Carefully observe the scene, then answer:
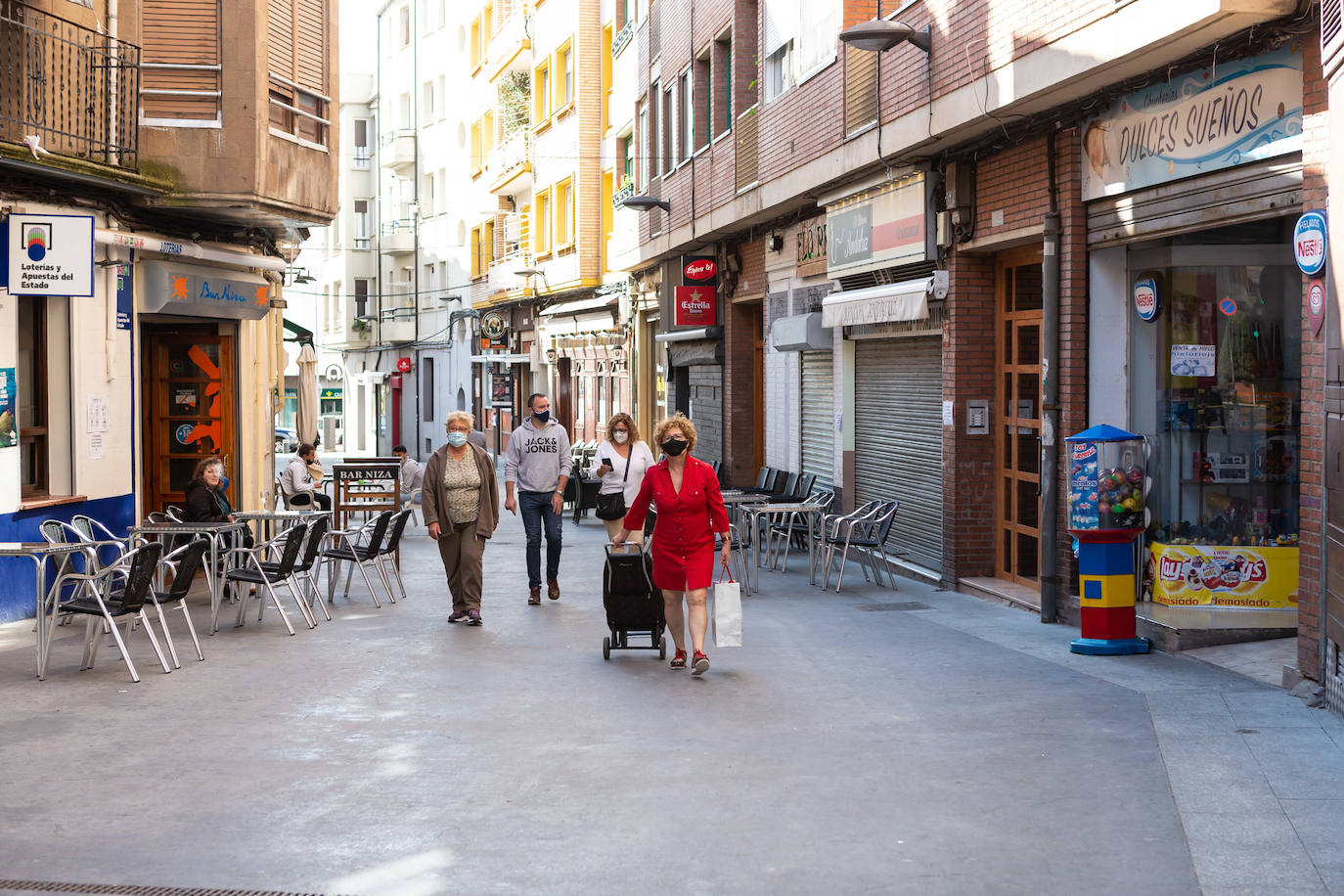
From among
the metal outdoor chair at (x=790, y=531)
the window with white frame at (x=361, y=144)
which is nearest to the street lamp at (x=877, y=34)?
the metal outdoor chair at (x=790, y=531)

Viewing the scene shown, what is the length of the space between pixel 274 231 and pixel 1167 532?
11.5 meters

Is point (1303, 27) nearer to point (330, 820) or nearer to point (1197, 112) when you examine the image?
point (1197, 112)

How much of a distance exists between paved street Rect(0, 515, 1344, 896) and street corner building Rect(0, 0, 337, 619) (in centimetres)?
279

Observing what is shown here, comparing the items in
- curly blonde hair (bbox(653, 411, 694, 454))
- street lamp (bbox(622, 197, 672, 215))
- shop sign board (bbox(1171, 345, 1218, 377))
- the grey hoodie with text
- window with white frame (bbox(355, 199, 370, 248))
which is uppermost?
window with white frame (bbox(355, 199, 370, 248))

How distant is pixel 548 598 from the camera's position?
1447 cm

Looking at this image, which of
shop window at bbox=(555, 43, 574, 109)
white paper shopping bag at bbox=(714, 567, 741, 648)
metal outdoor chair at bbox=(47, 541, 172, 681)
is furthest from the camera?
shop window at bbox=(555, 43, 574, 109)

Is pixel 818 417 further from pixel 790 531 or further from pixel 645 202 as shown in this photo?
pixel 645 202

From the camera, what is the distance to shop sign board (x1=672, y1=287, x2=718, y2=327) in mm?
25016

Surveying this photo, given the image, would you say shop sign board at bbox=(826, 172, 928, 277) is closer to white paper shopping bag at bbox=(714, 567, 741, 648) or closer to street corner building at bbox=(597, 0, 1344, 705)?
street corner building at bbox=(597, 0, 1344, 705)

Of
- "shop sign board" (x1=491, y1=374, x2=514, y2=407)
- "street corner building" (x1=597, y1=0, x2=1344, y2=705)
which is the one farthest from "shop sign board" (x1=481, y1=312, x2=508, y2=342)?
"street corner building" (x1=597, y1=0, x2=1344, y2=705)

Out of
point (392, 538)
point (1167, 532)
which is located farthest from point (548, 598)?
point (1167, 532)

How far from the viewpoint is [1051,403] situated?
41.7 ft

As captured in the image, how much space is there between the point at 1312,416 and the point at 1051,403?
353 centimetres

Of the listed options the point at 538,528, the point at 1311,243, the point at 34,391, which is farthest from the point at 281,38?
the point at 1311,243
